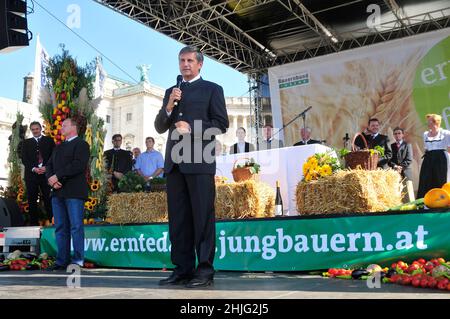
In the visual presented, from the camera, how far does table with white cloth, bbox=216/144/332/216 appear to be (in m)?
5.27

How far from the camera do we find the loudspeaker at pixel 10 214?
5840 millimetres

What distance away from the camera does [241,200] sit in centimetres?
441

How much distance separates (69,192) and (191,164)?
6.67 ft

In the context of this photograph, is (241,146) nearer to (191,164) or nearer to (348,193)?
(348,193)

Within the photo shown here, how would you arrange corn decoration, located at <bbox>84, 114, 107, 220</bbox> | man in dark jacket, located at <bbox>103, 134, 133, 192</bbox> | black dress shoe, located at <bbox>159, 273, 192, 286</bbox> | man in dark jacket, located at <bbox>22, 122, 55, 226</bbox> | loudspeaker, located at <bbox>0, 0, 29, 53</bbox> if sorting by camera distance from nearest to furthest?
black dress shoe, located at <bbox>159, 273, 192, 286</bbox> → loudspeaker, located at <bbox>0, 0, 29, 53</bbox> → corn decoration, located at <bbox>84, 114, 107, 220</bbox> → man in dark jacket, located at <bbox>22, 122, 55, 226</bbox> → man in dark jacket, located at <bbox>103, 134, 133, 192</bbox>

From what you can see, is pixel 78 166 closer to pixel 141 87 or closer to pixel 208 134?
pixel 208 134

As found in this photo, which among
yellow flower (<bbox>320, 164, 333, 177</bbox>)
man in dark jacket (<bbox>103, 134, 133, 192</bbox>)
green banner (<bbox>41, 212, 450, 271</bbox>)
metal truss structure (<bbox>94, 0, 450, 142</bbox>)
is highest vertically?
metal truss structure (<bbox>94, 0, 450, 142</bbox>)

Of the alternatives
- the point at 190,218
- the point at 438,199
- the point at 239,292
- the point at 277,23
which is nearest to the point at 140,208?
the point at 190,218

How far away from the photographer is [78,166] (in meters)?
4.32

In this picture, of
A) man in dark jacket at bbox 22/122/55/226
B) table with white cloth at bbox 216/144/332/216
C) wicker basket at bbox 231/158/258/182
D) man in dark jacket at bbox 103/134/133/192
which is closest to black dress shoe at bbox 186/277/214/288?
wicker basket at bbox 231/158/258/182

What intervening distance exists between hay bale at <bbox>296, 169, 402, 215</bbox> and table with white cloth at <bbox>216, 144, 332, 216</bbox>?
3.94 ft

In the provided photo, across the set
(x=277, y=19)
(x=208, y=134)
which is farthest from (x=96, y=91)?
(x=277, y=19)

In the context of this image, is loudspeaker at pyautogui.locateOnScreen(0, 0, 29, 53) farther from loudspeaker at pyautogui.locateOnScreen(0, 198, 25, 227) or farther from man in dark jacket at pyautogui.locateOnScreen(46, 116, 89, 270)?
loudspeaker at pyautogui.locateOnScreen(0, 198, 25, 227)

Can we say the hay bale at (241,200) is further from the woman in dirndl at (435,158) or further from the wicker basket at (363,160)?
the woman in dirndl at (435,158)
